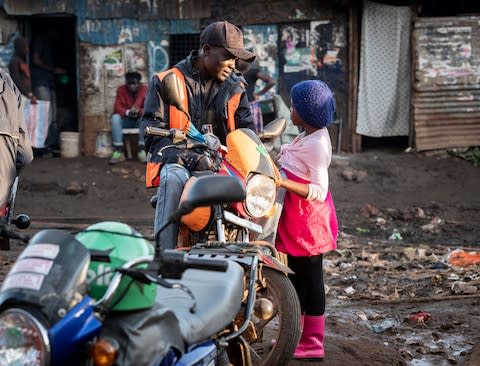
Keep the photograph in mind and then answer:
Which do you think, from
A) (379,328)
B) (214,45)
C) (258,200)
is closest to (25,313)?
(258,200)

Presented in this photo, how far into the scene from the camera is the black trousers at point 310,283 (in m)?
5.39

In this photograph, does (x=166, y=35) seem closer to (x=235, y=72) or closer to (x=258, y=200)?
(x=235, y=72)

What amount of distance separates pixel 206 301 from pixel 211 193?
76 centimetres

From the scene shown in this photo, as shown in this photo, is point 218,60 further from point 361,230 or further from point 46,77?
point 46,77

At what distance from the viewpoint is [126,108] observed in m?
15.6

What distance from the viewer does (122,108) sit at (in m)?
15.6

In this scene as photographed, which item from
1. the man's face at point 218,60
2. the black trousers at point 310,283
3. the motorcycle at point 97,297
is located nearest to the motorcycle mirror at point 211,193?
the motorcycle at point 97,297

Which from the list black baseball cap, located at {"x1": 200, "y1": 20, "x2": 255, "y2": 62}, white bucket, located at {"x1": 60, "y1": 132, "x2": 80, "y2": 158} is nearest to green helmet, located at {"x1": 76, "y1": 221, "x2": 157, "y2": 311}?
black baseball cap, located at {"x1": 200, "y1": 20, "x2": 255, "y2": 62}

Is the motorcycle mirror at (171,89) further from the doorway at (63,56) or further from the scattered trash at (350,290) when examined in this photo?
the doorway at (63,56)

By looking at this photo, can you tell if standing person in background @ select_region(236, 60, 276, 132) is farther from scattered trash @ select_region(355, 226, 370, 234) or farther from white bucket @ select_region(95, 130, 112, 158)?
scattered trash @ select_region(355, 226, 370, 234)

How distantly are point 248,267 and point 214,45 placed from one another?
2006mm

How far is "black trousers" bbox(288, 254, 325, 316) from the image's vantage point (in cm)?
539

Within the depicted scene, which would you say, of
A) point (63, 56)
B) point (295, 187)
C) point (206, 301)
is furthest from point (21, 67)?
point (206, 301)

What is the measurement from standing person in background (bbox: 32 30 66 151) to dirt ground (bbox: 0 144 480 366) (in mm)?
783
